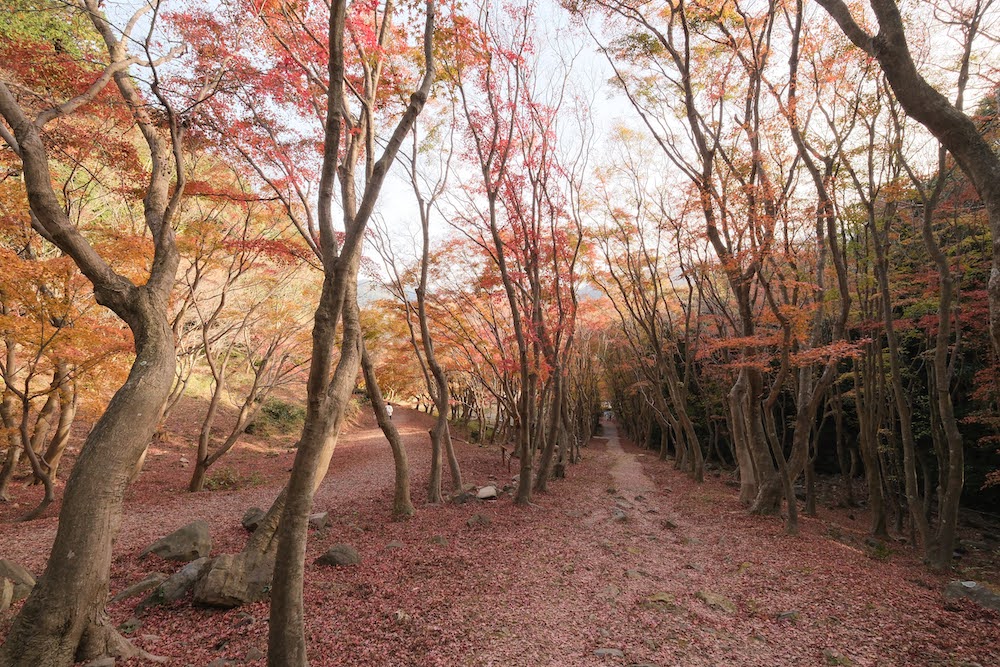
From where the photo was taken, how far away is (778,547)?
25.3ft

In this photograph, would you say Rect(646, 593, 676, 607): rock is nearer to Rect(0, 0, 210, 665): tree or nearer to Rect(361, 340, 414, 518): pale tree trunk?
Rect(361, 340, 414, 518): pale tree trunk

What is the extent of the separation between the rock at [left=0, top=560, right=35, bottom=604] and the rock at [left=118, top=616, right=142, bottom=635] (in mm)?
1330

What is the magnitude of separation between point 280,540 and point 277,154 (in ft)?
24.9

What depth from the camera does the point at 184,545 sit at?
6141mm

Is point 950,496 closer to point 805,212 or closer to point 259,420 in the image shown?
point 805,212

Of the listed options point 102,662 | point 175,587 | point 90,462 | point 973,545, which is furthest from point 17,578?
point 973,545

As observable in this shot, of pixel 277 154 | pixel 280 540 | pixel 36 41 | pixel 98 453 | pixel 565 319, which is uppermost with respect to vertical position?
pixel 36 41

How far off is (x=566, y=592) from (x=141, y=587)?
497 cm

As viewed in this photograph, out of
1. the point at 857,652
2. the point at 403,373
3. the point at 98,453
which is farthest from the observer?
the point at 403,373

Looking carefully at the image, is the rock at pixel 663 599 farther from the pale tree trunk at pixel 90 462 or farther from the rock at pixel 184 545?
the rock at pixel 184 545

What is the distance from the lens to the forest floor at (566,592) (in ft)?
13.6

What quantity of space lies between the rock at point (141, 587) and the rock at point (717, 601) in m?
6.47

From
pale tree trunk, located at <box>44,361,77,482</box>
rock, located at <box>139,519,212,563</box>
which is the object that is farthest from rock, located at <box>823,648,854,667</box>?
pale tree trunk, located at <box>44,361,77,482</box>

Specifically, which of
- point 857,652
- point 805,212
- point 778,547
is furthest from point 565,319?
point 857,652
